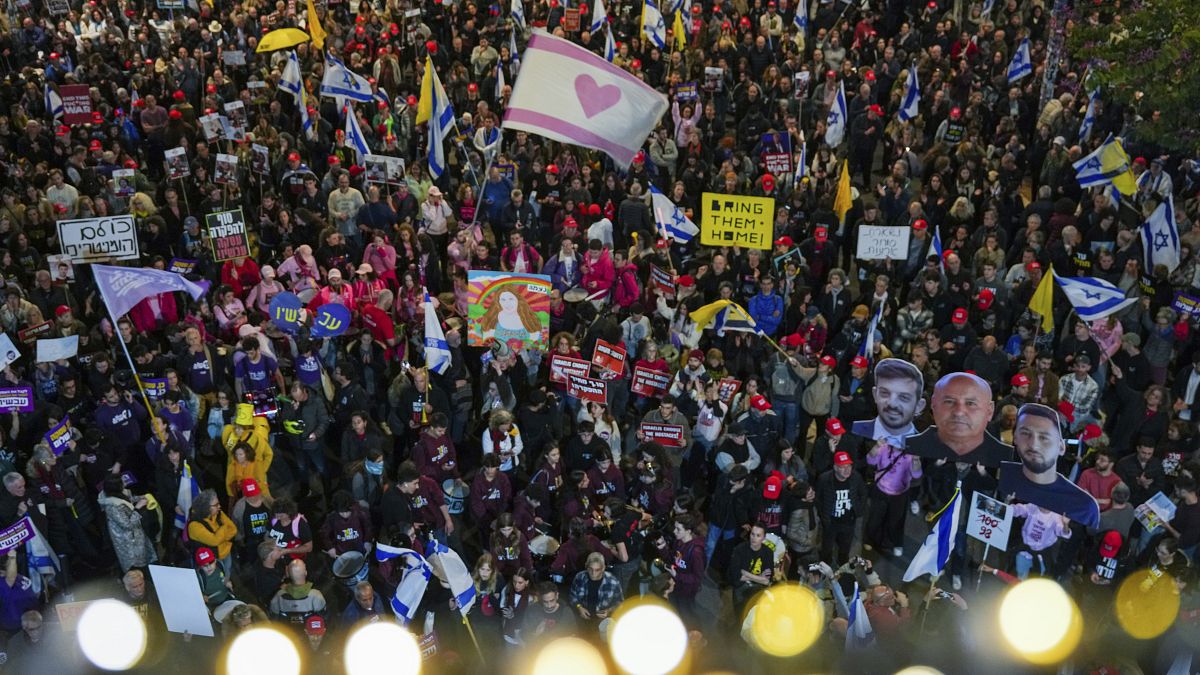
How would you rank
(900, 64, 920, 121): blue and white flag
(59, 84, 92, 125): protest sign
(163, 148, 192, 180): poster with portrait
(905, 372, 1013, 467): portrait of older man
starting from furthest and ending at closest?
(900, 64, 920, 121): blue and white flag → (59, 84, 92, 125): protest sign → (163, 148, 192, 180): poster with portrait → (905, 372, 1013, 467): portrait of older man

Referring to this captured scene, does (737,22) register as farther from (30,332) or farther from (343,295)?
(30,332)

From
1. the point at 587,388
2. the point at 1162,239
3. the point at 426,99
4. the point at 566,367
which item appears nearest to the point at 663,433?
the point at 587,388

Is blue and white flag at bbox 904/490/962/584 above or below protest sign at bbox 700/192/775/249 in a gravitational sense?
below

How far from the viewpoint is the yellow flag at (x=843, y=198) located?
14.5 m

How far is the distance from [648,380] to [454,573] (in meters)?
3.18

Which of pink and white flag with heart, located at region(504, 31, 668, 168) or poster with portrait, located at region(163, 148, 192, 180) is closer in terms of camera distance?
Result: pink and white flag with heart, located at region(504, 31, 668, 168)

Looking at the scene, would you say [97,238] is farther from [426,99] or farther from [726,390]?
[726,390]

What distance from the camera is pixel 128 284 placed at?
11.0 meters

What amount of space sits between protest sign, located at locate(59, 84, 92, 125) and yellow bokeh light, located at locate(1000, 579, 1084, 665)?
14.2m

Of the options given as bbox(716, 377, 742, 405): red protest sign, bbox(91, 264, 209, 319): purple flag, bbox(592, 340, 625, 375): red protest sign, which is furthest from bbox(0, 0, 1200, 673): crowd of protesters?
bbox(91, 264, 209, 319): purple flag

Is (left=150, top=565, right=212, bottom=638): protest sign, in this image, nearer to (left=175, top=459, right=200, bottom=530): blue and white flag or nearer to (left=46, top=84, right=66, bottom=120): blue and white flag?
(left=175, top=459, right=200, bottom=530): blue and white flag

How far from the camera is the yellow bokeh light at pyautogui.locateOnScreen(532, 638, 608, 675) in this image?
884 cm

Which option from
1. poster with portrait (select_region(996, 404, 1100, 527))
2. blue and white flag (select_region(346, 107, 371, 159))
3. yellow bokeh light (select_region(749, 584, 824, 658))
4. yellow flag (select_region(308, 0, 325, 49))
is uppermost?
yellow flag (select_region(308, 0, 325, 49))

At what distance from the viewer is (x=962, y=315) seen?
1195 centimetres
